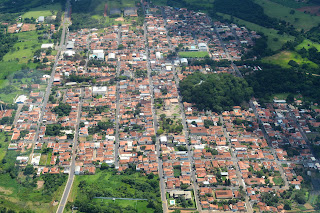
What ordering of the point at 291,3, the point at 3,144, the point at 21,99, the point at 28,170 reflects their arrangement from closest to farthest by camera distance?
the point at 28,170
the point at 3,144
the point at 21,99
the point at 291,3

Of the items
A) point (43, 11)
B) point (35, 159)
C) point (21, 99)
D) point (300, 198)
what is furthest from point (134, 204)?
point (43, 11)

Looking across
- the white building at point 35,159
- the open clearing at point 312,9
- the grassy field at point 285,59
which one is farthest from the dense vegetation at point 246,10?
the white building at point 35,159

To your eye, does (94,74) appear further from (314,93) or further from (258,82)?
(314,93)

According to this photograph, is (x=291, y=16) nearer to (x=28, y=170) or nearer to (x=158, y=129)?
(x=158, y=129)

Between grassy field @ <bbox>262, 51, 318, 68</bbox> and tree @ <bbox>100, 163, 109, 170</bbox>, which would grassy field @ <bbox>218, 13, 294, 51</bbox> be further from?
tree @ <bbox>100, 163, 109, 170</bbox>

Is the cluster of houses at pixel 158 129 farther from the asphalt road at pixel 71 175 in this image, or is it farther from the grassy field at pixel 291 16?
the grassy field at pixel 291 16

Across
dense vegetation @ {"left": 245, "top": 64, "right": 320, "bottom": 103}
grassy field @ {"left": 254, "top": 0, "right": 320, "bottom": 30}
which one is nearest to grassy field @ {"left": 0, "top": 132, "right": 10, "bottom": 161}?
dense vegetation @ {"left": 245, "top": 64, "right": 320, "bottom": 103}

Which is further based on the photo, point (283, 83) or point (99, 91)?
point (283, 83)
